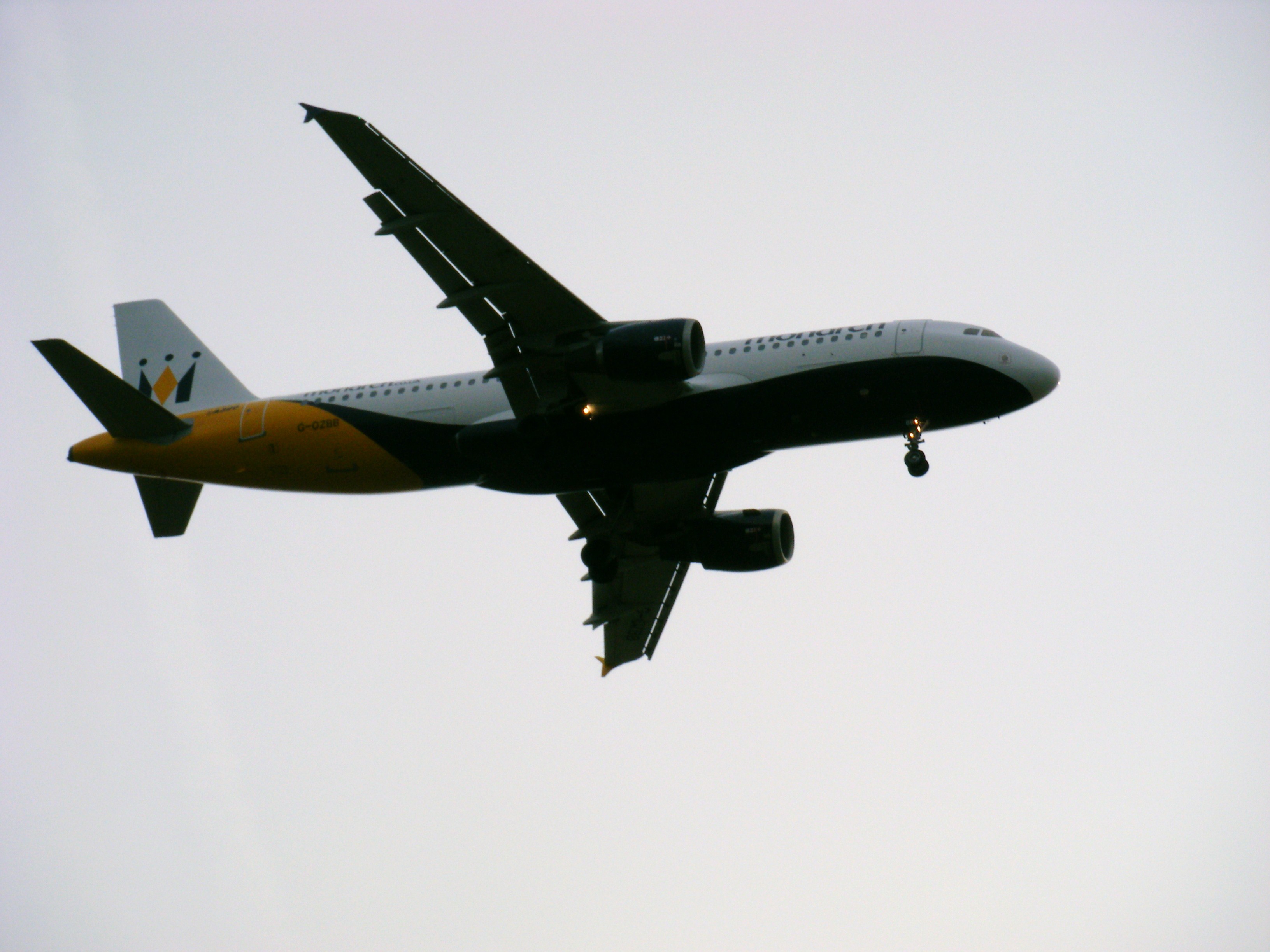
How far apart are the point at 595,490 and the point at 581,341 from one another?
585cm

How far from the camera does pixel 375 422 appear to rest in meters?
36.8

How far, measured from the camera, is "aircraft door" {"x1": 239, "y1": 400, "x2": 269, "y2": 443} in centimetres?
3775

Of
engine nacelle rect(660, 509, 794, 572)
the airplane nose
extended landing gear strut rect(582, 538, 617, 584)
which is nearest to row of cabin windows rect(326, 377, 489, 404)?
extended landing gear strut rect(582, 538, 617, 584)

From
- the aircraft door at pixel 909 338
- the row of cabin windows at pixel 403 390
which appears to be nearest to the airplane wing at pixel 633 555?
the row of cabin windows at pixel 403 390

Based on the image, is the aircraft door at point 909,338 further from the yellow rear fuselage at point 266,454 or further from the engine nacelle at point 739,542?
the yellow rear fuselage at point 266,454

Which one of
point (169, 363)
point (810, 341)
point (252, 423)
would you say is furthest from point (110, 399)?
point (810, 341)

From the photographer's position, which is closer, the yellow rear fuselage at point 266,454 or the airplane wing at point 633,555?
the yellow rear fuselage at point 266,454

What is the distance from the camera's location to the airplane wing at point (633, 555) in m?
40.2

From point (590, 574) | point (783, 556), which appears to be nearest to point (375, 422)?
point (590, 574)

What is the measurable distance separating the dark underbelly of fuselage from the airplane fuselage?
0.04 metres

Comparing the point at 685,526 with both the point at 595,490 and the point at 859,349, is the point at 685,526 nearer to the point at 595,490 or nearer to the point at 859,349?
the point at 595,490

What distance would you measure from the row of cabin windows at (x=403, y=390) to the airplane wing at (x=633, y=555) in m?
4.10

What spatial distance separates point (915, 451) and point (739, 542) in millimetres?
8006

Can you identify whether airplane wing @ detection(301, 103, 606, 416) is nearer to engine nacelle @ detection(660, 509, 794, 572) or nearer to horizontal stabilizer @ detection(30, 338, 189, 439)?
engine nacelle @ detection(660, 509, 794, 572)
